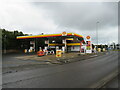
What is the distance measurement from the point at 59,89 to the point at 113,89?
2.48m

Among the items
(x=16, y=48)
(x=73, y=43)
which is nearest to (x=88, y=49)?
(x=73, y=43)

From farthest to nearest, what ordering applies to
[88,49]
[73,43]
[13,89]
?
[73,43] → [88,49] → [13,89]

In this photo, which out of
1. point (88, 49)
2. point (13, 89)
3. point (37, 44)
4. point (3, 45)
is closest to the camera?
point (13, 89)

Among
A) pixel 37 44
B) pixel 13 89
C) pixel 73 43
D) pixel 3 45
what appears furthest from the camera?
pixel 37 44

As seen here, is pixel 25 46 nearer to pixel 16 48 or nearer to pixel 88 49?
pixel 16 48

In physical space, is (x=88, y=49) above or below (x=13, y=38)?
below

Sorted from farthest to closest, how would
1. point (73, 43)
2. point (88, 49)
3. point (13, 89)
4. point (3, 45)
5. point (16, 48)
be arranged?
point (16, 48)
point (73, 43)
point (3, 45)
point (88, 49)
point (13, 89)

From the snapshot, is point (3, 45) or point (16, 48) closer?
point (3, 45)

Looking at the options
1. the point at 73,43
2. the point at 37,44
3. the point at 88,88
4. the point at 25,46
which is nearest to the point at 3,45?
the point at 25,46

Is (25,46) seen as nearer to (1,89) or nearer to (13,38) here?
(13,38)

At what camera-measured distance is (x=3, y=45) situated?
41219 mm

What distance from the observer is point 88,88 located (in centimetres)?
470

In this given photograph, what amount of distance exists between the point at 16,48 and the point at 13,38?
19.5 feet

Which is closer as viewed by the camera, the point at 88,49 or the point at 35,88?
the point at 35,88
